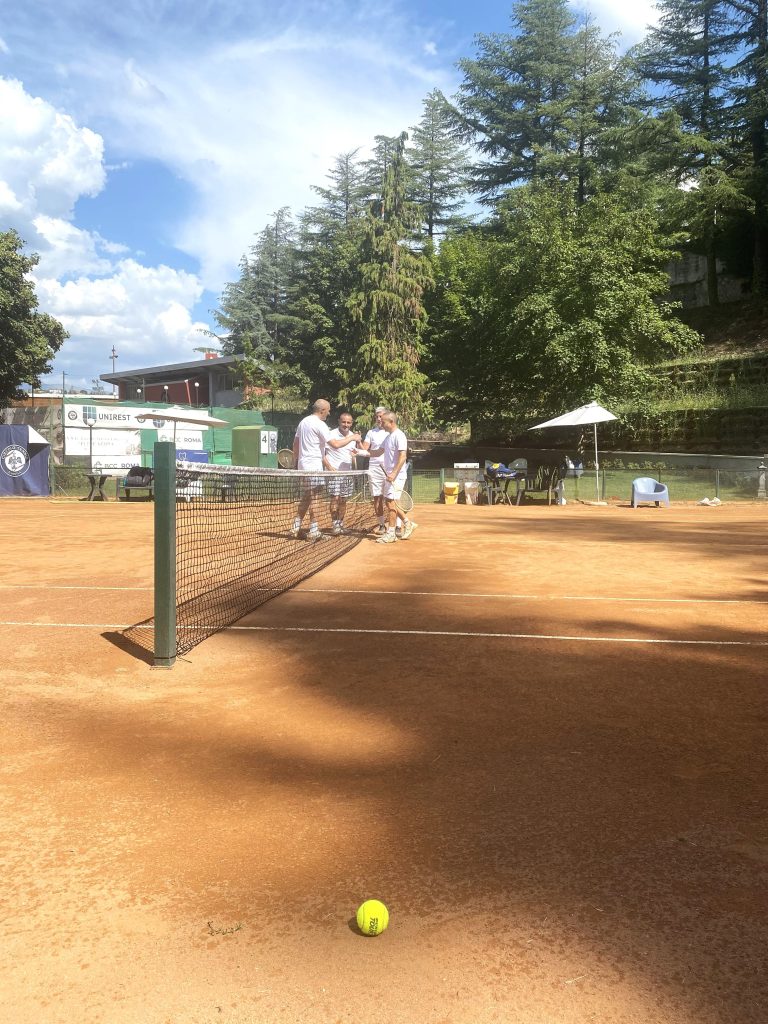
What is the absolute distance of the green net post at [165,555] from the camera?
480 centimetres

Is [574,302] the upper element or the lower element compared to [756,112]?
lower

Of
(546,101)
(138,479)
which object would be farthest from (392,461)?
(546,101)

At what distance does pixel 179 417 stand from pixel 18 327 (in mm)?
15875

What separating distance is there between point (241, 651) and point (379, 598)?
2.07 m

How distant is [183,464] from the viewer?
5.56 meters

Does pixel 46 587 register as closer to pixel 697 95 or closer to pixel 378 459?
pixel 378 459

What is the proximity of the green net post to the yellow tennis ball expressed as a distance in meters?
2.94

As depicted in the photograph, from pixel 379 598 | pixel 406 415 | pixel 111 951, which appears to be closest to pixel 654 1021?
pixel 111 951

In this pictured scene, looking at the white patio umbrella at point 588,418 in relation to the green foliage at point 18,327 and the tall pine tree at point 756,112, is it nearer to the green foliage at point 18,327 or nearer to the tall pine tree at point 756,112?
the tall pine tree at point 756,112

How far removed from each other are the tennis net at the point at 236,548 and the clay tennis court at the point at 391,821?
46 centimetres

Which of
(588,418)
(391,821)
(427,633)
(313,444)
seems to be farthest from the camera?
(588,418)

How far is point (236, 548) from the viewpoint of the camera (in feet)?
34.2

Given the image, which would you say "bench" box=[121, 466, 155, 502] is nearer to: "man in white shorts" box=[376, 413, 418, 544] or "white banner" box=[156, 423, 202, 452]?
"white banner" box=[156, 423, 202, 452]

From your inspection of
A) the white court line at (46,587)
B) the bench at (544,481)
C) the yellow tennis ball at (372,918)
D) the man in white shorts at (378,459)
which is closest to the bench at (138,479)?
the bench at (544,481)
